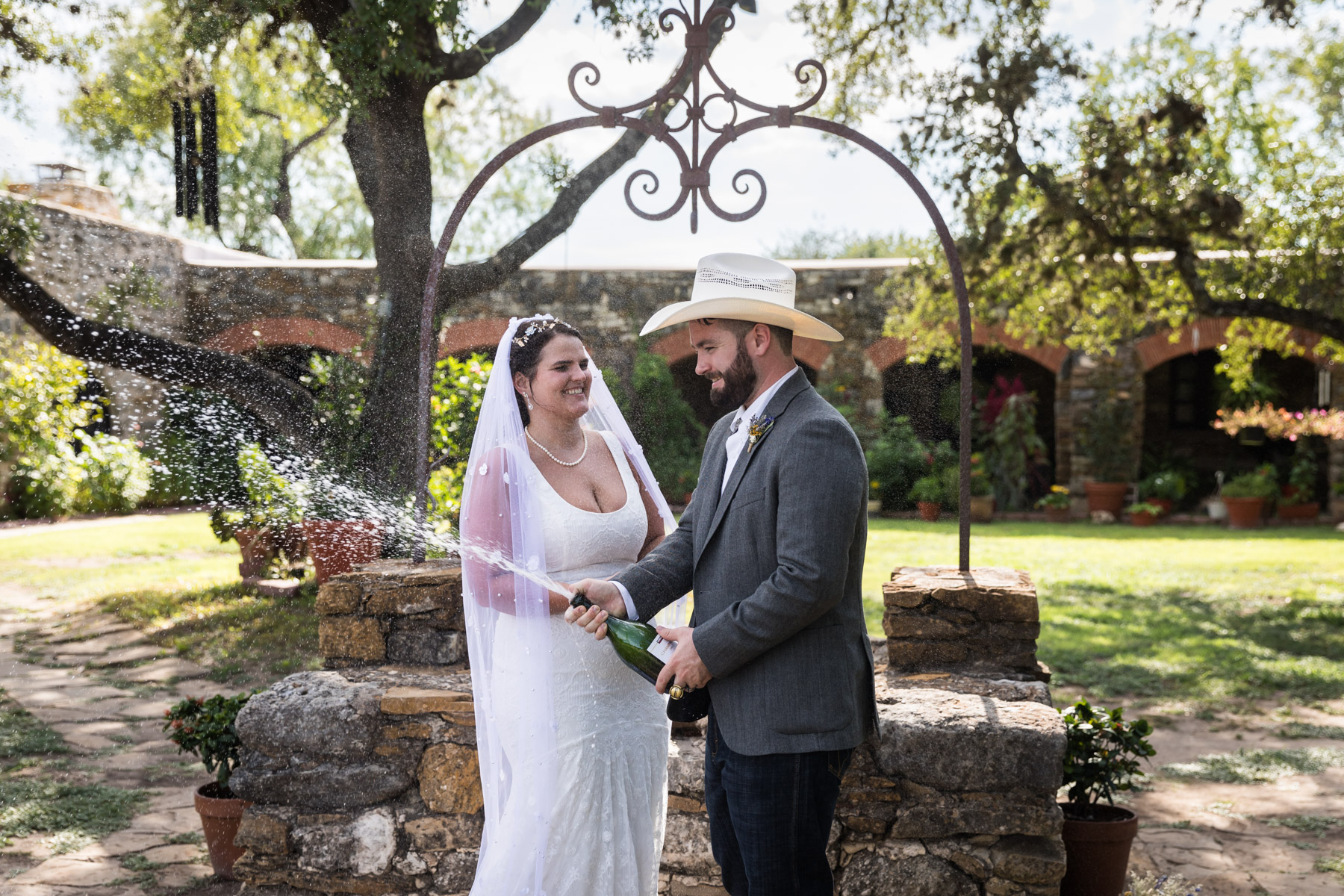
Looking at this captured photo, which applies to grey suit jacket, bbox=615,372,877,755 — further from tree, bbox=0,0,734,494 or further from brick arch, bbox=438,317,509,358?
brick arch, bbox=438,317,509,358

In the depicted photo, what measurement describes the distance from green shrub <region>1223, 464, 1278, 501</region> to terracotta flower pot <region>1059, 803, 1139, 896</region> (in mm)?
10552

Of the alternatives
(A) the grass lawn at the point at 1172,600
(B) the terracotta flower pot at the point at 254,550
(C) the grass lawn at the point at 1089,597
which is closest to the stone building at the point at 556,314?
(A) the grass lawn at the point at 1172,600

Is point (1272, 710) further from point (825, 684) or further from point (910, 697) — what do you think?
point (825, 684)

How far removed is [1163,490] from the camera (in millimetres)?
12867

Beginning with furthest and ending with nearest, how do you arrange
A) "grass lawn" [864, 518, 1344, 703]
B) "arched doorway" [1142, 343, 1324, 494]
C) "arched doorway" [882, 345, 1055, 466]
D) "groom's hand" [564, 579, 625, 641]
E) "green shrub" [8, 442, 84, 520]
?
"arched doorway" [1142, 343, 1324, 494], "arched doorway" [882, 345, 1055, 466], "green shrub" [8, 442, 84, 520], "grass lawn" [864, 518, 1344, 703], "groom's hand" [564, 579, 625, 641]

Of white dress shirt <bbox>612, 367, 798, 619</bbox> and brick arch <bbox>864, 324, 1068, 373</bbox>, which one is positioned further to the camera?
brick arch <bbox>864, 324, 1068, 373</bbox>

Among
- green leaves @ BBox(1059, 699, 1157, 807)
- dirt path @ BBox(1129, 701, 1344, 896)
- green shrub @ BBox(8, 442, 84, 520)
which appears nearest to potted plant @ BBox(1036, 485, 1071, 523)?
dirt path @ BBox(1129, 701, 1344, 896)

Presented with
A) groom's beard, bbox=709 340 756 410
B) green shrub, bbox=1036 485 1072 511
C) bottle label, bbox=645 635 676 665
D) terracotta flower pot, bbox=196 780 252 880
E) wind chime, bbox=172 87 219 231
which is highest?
wind chime, bbox=172 87 219 231

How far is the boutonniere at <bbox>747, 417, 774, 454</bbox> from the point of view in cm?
206

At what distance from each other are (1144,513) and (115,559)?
425 inches

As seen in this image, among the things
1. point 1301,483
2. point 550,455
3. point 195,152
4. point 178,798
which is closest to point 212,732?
point 178,798

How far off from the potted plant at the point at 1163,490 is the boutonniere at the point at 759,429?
39.5 feet

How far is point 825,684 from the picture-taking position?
6.51 ft

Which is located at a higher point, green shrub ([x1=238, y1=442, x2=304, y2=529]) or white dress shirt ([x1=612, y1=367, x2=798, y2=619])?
white dress shirt ([x1=612, y1=367, x2=798, y2=619])
